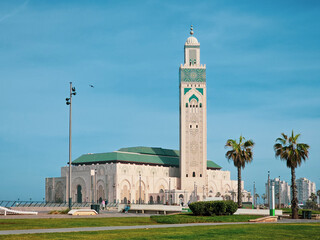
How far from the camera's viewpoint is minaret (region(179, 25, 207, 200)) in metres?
137

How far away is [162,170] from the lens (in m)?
141

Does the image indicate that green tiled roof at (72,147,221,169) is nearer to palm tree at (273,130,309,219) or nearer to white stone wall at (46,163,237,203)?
white stone wall at (46,163,237,203)

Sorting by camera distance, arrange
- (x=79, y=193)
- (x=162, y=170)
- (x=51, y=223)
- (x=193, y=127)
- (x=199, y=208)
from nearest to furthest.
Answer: (x=51, y=223) < (x=199, y=208) < (x=79, y=193) < (x=193, y=127) < (x=162, y=170)

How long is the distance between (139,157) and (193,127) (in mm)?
16771

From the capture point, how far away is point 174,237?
21.0 m

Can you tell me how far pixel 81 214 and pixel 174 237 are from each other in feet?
66.1

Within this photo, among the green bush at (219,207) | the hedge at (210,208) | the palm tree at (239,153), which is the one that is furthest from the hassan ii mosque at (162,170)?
the green bush at (219,207)

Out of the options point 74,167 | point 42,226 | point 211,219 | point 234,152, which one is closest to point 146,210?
point 234,152

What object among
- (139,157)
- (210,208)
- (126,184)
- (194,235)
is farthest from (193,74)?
(194,235)

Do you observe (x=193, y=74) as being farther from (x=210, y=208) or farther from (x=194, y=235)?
(x=194, y=235)

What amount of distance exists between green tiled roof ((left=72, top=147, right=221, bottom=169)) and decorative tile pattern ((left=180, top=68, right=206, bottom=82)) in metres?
24.0

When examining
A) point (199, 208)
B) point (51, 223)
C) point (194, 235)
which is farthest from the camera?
point (199, 208)

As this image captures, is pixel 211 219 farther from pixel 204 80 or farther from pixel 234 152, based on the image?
pixel 204 80

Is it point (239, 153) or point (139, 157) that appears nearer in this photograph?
point (239, 153)
